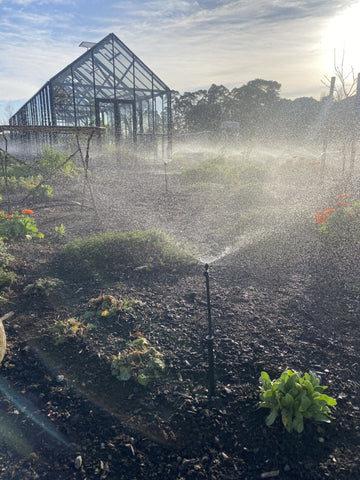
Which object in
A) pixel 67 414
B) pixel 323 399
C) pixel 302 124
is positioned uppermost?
pixel 302 124

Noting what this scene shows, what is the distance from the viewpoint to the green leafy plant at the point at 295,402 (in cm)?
217

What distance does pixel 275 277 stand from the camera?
453 centimetres

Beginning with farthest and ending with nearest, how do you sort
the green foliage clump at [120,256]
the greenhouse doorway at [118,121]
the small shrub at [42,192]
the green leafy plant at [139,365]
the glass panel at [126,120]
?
the glass panel at [126,120] → the greenhouse doorway at [118,121] → the small shrub at [42,192] → the green foliage clump at [120,256] → the green leafy plant at [139,365]

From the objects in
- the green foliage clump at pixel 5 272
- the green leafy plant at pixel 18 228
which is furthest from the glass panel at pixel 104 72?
the green foliage clump at pixel 5 272

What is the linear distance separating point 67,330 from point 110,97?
1724 cm

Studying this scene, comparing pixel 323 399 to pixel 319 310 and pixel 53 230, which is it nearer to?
pixel 319 310

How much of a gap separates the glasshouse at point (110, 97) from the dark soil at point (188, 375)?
14.5 metres

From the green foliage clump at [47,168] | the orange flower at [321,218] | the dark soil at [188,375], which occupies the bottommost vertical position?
the dark soil at [188,375]

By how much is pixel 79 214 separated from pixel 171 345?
5.38 meters

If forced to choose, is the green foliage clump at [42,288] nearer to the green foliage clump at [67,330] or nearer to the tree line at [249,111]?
the green foliage clump at [67,330]

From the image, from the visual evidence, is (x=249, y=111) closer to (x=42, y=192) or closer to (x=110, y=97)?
(x=110, y=97)

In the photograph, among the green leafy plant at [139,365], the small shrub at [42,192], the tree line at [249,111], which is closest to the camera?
the green leafy plant at [139,365]

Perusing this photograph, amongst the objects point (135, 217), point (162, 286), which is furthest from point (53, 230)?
point (162, 286)

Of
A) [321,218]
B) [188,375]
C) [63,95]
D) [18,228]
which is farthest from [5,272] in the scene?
[63,95]
